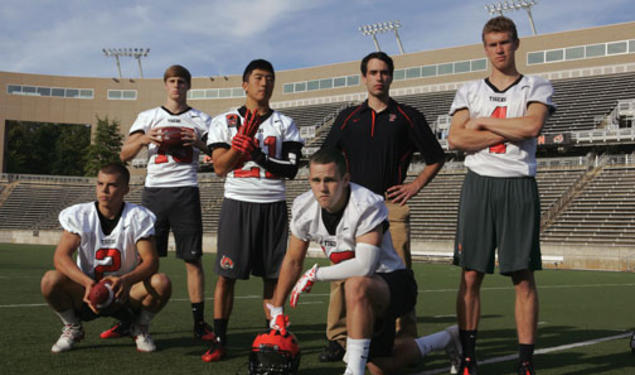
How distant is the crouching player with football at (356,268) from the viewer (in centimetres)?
332

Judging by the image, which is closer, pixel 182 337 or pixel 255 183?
pixel 255 183

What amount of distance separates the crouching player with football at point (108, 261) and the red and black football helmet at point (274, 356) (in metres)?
1.23

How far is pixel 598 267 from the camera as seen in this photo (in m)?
21.4

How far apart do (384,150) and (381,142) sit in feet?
0.22

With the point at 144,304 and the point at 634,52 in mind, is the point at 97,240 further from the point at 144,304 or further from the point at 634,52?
the point at 634,52

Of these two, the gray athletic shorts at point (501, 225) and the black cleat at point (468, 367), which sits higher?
the gray athletic shorts at point (501, 225)

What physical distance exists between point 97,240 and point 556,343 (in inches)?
147

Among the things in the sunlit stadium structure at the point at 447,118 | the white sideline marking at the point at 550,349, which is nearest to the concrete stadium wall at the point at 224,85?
the sunlit stadium structure at the point at 447,118

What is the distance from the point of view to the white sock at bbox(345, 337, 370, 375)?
3.26m

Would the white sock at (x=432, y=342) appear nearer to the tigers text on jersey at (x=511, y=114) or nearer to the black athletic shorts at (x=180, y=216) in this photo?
the tigers text on jersey at (x=511, y=114)

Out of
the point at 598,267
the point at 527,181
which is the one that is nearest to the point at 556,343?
the point at 527,181

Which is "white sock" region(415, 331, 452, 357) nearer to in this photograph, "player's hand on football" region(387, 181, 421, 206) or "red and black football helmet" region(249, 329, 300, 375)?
"red and black football helmet" region(249, 329, 300, 375)

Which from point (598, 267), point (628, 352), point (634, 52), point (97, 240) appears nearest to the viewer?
point (97, 240)

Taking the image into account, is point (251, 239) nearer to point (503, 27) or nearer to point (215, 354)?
point (215, 354)
